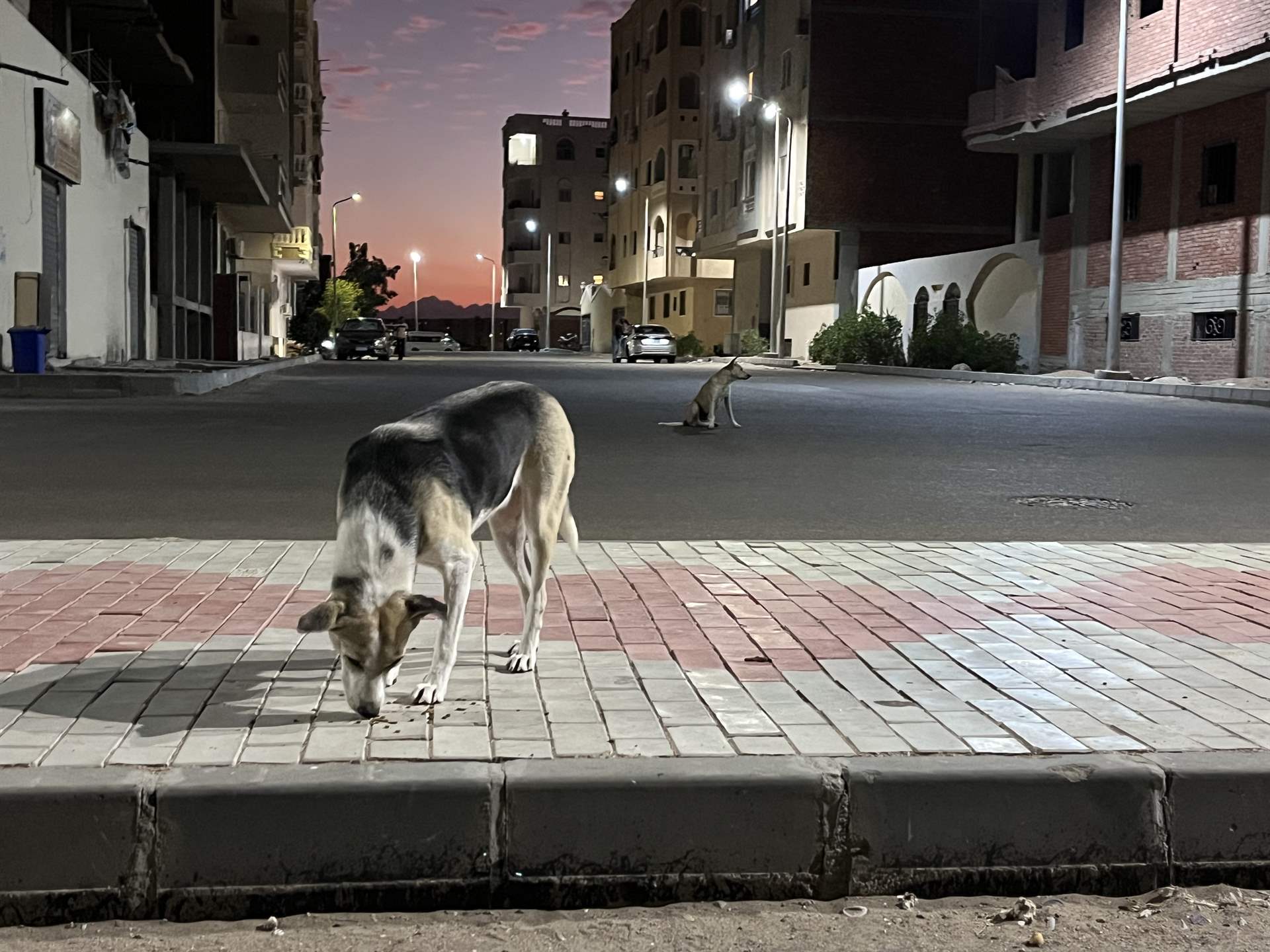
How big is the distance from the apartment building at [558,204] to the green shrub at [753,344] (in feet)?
191

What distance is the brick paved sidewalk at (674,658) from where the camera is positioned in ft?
14.2

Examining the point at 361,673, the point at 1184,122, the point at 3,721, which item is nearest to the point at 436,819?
the point at 361,673

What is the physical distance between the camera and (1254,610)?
6.55 metres

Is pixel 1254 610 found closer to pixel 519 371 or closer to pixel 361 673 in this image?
pixel 361 673

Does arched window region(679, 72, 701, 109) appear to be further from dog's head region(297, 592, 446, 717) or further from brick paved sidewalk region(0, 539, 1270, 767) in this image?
dog's head region(297, 592, 446, 717)

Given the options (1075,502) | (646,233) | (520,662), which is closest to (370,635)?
(520,662)

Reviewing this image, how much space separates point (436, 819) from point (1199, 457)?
13298 mm

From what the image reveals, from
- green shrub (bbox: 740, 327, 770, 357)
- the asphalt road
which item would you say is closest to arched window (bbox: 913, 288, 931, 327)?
green shrub (bbox: 740, 327, 770, 357)

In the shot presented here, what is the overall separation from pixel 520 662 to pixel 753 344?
2312 inches

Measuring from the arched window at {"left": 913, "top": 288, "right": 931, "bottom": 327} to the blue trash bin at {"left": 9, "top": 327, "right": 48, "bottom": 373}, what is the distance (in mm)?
30429

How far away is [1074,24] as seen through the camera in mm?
38250

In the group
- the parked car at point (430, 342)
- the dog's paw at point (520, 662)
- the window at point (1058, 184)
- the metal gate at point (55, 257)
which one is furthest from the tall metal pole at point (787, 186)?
the dog's paw at point (520, 662)

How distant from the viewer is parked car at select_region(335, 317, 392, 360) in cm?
5516

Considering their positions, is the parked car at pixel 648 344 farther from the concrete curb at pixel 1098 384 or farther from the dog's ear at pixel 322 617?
the dog's ear at pixel 322 617
